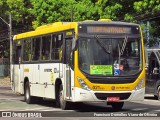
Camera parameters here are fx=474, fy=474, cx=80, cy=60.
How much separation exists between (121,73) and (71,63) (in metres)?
1.73

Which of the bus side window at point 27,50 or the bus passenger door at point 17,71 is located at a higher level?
the bus side window at point 27,50

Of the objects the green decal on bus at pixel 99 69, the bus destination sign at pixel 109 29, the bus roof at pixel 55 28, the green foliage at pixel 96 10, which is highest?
the green foliage at pixel 96 10

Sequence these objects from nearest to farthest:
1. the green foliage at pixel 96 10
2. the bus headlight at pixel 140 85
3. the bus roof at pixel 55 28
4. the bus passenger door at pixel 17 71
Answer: the bus headlight at pixel 140 85
the bus roof at pixel 55 28
the bus passenger door at pixel 17 71
the green foliage at pixel 96 10

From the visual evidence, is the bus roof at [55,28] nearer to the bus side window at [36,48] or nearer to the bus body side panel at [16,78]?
the bus side window at [36,48]

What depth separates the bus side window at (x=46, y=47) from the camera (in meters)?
18.6

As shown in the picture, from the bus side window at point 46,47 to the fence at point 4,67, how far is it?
4647 cm

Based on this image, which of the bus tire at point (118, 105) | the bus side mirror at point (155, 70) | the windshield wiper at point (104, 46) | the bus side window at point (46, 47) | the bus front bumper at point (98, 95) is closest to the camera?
the bus front bumper at point (98, 95)

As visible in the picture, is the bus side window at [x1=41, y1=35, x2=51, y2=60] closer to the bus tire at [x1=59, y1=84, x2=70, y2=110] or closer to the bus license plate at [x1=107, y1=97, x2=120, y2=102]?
the bus tire at [x1=59, y1=84, x2=70, y2=110]

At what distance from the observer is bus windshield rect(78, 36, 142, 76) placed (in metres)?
15.9

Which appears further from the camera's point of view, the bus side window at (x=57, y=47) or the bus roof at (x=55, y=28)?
the bus side window at (x=57, y=47)

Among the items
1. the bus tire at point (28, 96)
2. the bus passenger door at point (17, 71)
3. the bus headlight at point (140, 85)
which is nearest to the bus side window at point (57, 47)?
the bus headlight at point (140, 85)

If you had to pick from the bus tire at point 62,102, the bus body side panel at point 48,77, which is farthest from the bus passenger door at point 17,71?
the bus tire at point 62,102

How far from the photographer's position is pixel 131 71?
1623 centimetres

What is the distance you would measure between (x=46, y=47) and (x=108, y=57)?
3.64m
